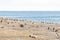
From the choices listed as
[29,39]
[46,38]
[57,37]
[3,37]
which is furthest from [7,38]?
[57,37]

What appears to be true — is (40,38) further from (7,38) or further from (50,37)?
(7,38)

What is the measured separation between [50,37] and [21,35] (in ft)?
8.17

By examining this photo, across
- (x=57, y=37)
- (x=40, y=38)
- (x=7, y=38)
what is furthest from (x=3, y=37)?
(x=57, y=37)

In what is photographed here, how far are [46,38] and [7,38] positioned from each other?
337 centimetres

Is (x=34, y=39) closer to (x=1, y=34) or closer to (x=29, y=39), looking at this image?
(x=29, y=39)

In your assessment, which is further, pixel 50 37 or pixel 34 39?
pixel 50 37

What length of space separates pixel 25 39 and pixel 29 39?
1.05 feet

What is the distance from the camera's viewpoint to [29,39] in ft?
67.2

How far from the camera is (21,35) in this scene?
21734 mm

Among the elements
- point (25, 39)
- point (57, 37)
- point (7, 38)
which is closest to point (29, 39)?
point (25, 39)

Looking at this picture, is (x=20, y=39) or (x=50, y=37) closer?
(x=20, y=39)

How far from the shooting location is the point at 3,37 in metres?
20.4

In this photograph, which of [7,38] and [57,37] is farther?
[57,37]

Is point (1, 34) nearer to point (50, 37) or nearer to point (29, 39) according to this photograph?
point (29, 39)
